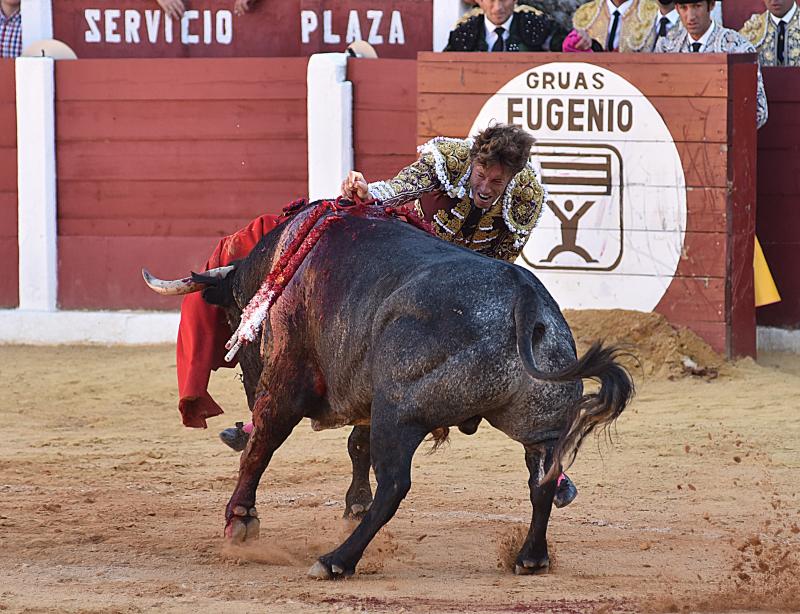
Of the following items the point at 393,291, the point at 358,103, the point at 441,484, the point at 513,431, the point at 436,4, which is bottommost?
the point at 441,484

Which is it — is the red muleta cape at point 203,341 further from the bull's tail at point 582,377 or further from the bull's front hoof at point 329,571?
the bull's tail at point 582,377

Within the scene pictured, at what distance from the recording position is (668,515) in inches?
160

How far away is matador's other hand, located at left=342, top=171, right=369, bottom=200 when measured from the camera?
11.9ft

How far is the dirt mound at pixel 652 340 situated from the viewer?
613 centimetres

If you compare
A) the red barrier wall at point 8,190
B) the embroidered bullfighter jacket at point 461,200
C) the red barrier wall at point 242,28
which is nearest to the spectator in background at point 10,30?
the red barrier wall at point 242,28

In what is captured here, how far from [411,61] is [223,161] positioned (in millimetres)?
1119

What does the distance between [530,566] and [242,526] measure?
0.76m

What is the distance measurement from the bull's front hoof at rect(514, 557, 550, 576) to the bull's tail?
12.6 inches

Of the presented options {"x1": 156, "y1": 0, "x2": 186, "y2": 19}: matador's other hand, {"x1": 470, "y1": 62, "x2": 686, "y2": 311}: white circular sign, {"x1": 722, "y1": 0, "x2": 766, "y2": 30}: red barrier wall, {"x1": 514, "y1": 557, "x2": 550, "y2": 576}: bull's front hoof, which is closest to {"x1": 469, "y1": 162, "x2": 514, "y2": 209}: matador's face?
{"x1": 514, "y1": 557, "x2": 550, "y2": 576}: bull's front hoof

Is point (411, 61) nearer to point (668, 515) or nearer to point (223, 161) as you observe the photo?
point (223, 161)

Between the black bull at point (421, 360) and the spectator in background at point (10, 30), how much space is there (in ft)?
15.7

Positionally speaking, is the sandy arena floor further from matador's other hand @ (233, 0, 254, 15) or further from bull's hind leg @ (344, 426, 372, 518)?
matador's other hand @ (233, 0, 254, 15)

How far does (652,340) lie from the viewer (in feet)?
20.5

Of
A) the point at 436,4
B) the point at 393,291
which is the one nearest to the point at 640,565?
the point at 393,291
